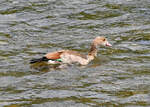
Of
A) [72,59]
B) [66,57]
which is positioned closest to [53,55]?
[66,57]

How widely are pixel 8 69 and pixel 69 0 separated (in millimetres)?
8224

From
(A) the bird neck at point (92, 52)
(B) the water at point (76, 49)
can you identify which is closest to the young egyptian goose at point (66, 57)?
(A) the bird neck at point (92, 52)

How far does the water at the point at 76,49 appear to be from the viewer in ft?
32.1

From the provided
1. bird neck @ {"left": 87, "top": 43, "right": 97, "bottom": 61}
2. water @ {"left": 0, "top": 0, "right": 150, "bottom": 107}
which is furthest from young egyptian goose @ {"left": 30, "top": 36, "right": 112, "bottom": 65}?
water @ {"left": 0, "top": 0, "right": 150, "bottom": 107}

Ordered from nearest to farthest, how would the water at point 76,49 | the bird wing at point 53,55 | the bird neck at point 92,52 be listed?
the water at point 76,49 → the bird wing at point 53,55 → the bird neck at point 92,52

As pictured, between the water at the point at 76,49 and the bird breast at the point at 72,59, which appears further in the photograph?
the bird breast at the point at 72,59

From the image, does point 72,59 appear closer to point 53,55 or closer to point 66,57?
point 66,57

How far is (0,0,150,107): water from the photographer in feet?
32.1

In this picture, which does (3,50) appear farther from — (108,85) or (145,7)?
(145,7)

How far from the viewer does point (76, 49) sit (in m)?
14.1

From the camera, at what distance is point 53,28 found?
16328mm

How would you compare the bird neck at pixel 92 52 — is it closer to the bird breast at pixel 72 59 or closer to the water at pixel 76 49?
the water at pixel 76 49

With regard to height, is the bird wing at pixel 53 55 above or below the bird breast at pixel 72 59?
above

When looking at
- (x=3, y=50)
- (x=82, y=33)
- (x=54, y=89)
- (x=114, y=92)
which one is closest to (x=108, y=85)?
(x=114, y=92)
